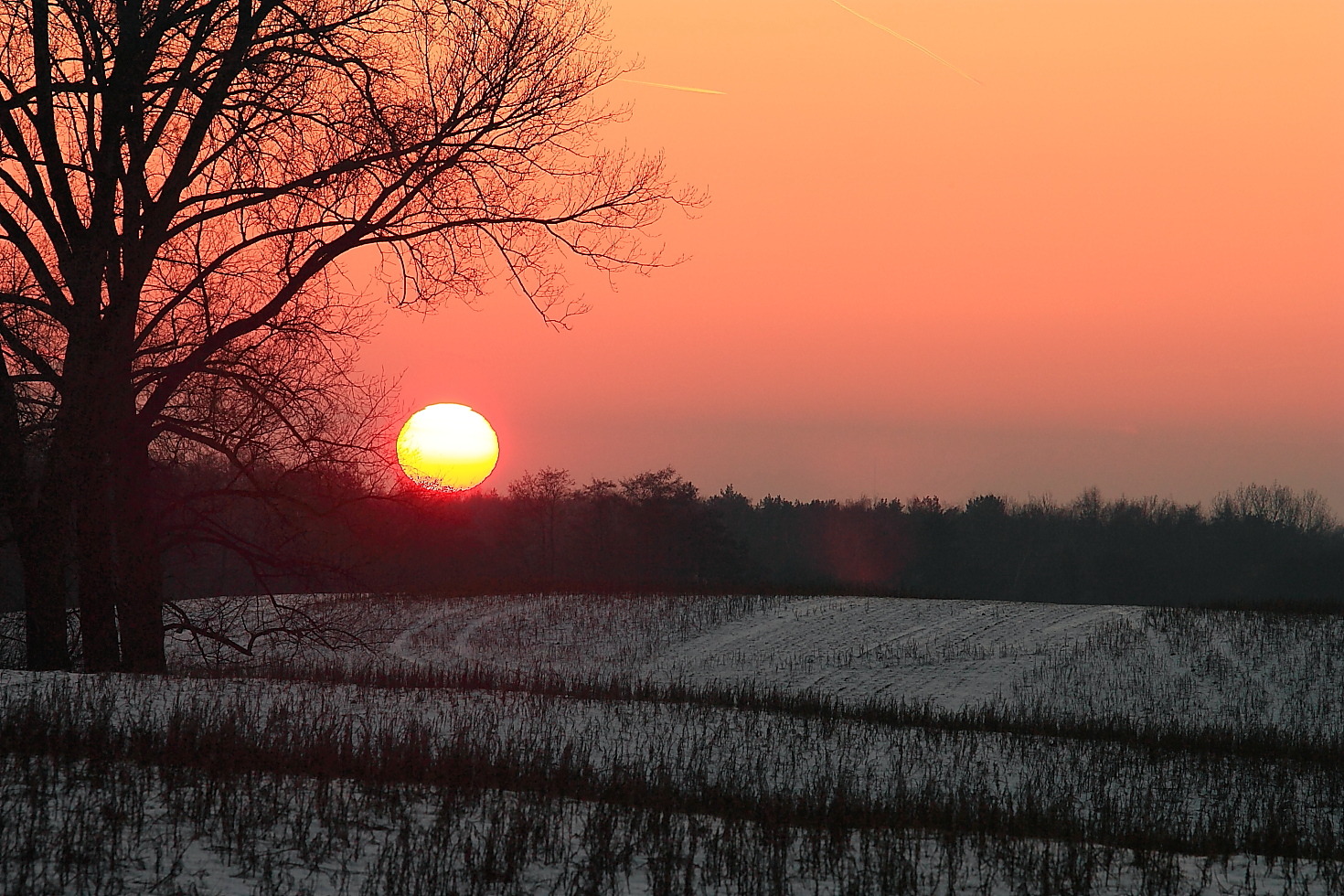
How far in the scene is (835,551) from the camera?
108 m

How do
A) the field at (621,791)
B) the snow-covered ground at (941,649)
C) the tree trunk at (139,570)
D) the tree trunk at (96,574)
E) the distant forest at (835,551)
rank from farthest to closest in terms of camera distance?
the distant forest at (835,551) → the snow-covered ground at (941,649) → the tree trunk at (139,570) → the tree trunk at (96,574) → the field at (621,791)

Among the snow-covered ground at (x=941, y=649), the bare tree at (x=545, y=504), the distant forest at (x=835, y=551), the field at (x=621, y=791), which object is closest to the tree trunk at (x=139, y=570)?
the field at (x=621, y=791)

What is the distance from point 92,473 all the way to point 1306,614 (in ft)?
93.0

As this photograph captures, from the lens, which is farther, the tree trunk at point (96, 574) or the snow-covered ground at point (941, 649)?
the snow-covered ground at point (941, 649)

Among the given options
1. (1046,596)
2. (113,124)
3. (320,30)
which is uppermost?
(320,30)

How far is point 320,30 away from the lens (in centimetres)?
1213

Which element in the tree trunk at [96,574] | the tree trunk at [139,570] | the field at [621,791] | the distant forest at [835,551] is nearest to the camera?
the field at [621,791]

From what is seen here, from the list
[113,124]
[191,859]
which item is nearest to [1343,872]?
[191,859]

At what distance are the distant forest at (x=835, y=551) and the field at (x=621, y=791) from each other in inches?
909

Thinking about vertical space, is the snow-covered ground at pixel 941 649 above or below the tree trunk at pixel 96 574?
below

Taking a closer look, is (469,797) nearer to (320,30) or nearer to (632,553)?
(320,30)

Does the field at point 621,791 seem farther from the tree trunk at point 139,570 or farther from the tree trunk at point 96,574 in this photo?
the tree trunk at point 96,574

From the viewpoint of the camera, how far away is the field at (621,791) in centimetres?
589

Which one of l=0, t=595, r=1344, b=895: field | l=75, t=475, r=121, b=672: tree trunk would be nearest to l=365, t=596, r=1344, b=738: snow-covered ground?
l=0, t=595, r=1344, b=895: field
